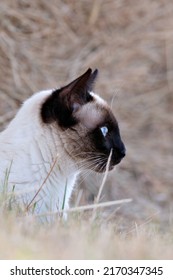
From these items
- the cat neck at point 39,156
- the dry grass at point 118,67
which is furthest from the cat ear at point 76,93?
the dry grass at point 118,67

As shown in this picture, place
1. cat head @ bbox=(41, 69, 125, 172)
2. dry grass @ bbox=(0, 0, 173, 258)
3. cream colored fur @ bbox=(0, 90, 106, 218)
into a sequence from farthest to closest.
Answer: dry grass @ bbox=(0, 0, 173, 258) → cat head @ bbox=(41, 69, 125, 172) → cream colored fur @ bbox=(0, 90, 106, 218)

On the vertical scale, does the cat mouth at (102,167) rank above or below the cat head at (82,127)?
below

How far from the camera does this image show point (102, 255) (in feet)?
7.33

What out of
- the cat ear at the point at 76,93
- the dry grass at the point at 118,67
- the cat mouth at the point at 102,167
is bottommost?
the cat mouth at the point at 102,167

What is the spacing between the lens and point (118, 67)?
6.47m

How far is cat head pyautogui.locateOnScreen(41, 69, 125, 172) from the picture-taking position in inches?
134

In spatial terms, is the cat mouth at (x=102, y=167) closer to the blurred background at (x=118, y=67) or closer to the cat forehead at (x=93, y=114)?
the cat forehead at (x=93, y=114)

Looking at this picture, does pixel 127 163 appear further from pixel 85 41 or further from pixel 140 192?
pixel 85 41

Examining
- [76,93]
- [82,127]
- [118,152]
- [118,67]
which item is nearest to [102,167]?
[118,152]

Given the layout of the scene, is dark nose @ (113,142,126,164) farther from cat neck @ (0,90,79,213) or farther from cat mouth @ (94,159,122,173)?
cat neck @ (0,90,79,213)

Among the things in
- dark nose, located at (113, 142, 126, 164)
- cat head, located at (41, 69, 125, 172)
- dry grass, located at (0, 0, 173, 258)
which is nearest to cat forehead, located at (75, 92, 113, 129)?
cat head, located at (41, 69, 125, 172)

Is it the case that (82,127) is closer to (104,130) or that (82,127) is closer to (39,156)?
(104,130)

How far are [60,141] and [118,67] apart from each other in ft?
10.3

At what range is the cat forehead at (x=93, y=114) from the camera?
3445 millimetres
